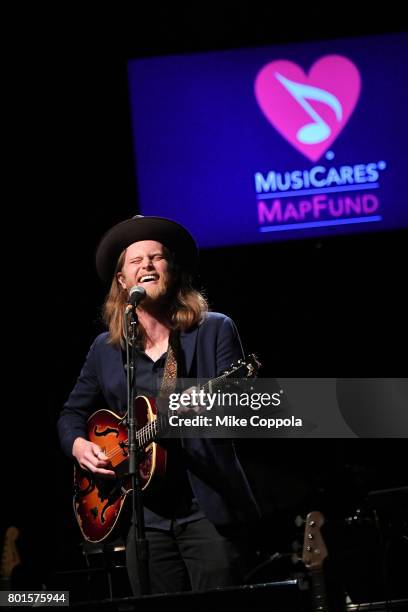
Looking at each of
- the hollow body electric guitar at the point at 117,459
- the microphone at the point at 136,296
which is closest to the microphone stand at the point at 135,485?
the microphone at the point at 136,296

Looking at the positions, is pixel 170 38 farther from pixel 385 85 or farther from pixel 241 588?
pixel 241 588

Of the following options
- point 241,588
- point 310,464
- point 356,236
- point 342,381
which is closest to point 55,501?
point 310,464

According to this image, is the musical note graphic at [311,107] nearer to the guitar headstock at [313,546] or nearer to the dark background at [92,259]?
the dark background at [92,259]

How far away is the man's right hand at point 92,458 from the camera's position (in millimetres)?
3496

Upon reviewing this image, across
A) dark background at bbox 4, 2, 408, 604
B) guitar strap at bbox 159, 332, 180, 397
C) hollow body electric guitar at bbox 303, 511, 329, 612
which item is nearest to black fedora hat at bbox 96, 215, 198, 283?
guitar strap at bbox 159, 332, 180, 397

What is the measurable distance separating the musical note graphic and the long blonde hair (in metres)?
2.67

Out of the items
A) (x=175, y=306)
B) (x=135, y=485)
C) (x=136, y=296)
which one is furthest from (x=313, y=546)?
(x=136, y=296)

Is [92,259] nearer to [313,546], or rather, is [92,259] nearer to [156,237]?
[156,237]

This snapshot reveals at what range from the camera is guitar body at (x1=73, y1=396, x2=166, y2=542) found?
329cm

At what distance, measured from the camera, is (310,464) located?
5832 millimetres

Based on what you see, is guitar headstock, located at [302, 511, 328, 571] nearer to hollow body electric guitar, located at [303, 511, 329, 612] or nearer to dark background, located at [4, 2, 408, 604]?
hollow body electric guitar, located at [303, 511, 329, 612]

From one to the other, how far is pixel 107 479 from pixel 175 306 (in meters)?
0.82

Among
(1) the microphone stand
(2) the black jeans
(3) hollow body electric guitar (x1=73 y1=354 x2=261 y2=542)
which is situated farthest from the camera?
(3) hollow body electric guitar (x1=73 y1=354 x2=261 y2=542)

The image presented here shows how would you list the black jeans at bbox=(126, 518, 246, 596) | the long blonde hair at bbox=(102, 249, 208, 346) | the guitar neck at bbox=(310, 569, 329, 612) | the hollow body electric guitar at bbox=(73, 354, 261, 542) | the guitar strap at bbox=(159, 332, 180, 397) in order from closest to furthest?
the black jeans at bbox=(126, 518, 246, 596) → the hollow body electric guitar at bbox=(73, 354, 261, 542) → the guitar strap at bbox=(159, 332, 180, 397) → the long blonde hair at bbox=(102, 249, 208, 346) → the guitar neck at bbox=(310, 569, 329, 612)
